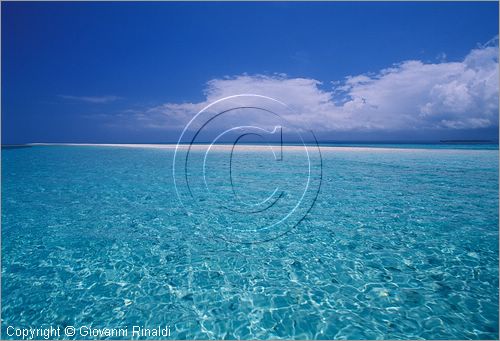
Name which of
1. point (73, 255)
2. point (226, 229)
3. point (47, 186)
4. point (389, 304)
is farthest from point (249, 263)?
point (47, 186)

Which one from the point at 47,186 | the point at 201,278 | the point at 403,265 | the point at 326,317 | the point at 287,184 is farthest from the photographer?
the point at 287,184

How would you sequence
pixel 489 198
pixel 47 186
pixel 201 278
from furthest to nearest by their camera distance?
pixel 47 186
pixel 489 198
pixel 201 278

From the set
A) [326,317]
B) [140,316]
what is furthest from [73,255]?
[326,317]

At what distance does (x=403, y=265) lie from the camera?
27.3 ft

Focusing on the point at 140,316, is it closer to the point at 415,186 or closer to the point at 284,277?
the point at 284,277

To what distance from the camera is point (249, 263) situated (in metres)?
8.69

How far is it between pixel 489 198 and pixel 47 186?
29.3 meters

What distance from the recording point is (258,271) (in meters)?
8.17

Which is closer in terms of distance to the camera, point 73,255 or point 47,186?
point 73,255

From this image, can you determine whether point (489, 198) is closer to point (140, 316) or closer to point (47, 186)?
point (140, 316)

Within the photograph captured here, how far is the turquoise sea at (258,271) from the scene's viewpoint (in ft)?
20.3

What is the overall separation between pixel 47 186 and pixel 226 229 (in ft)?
52.2

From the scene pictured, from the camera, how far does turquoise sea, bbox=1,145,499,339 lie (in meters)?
6.18

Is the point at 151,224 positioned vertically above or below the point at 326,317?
above
